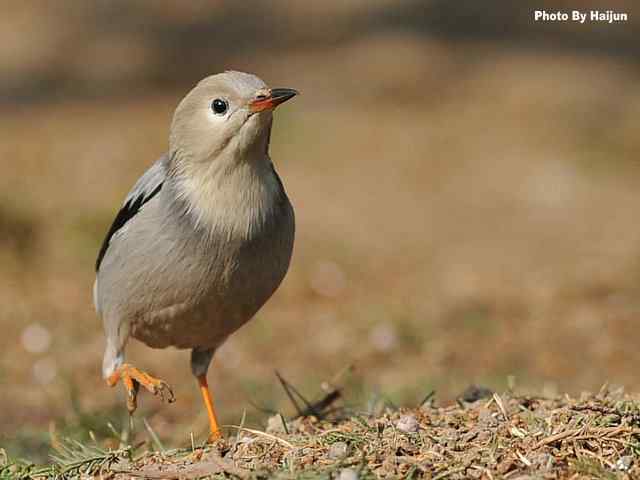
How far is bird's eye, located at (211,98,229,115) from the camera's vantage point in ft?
15.4

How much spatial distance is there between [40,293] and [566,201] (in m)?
5.29

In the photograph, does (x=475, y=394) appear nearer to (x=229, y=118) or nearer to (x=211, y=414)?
(x=211, y=414)

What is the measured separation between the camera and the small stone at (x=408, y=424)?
3991mm

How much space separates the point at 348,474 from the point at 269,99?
1.77 meters

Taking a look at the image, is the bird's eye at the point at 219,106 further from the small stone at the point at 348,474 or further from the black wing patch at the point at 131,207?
the small stone at the point at 348,474

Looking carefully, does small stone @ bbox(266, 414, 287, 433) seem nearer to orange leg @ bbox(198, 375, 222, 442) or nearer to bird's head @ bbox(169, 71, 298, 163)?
orange leg @ bbox(198, 375, 222, 442)

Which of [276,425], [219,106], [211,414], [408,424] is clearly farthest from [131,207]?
[408,424]

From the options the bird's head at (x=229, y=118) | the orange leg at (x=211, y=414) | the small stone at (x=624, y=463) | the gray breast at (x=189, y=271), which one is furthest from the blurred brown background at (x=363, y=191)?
Answer: the small stone at (x=624, y=463)

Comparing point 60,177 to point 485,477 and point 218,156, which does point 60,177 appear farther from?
point 485,477

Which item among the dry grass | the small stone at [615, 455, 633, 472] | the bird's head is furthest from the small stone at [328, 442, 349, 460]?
the bird's head

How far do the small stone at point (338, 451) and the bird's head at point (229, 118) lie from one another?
4.76 feet

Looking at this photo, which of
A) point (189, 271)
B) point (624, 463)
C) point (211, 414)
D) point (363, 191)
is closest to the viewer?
point (624, 463)

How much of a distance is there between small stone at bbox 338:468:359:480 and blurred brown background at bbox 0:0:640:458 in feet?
5.14

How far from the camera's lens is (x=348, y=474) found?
350cm
